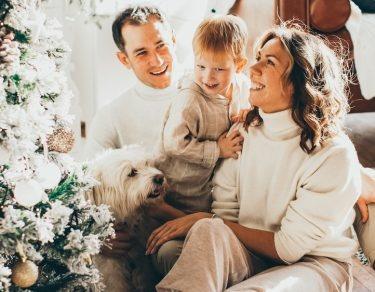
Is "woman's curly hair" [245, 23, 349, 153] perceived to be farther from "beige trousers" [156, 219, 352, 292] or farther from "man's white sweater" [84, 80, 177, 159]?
"man's white sweater" [84, 80, 177, 159]

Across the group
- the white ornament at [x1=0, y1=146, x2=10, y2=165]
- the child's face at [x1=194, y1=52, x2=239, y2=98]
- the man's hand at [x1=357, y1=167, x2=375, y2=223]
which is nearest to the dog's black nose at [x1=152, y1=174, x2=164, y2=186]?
the child's face at [x1=194, y1=52, x2=239, y2=98]

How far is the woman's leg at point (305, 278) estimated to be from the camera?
4.57 feet

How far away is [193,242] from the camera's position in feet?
4.87

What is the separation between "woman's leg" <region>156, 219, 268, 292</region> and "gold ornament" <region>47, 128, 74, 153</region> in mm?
441

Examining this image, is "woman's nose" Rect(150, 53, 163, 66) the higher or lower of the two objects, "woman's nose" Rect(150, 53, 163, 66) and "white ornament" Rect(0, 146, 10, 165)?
the higher

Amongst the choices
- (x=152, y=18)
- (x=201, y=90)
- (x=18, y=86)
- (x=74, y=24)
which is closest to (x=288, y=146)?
(x=201, y=90)

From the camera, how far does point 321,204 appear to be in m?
1.50

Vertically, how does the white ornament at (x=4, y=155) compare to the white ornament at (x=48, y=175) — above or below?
above

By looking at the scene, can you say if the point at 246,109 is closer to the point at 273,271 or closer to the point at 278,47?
the point at 278,47

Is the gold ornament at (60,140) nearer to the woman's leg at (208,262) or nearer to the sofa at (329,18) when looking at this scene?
the woman's leg at (208,262)

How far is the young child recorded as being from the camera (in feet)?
5.64

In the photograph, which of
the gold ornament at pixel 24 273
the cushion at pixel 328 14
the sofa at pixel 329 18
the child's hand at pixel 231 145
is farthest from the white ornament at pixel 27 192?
the cushion at pixel 328 14

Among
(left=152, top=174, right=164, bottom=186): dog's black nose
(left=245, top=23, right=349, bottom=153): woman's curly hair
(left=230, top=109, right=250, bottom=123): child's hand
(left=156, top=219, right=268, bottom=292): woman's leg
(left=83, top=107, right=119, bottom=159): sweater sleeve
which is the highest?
(left=245, top=23, right=349, bottom=153): woman's curly hair

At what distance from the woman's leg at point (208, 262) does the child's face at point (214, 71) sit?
1.58 ft
